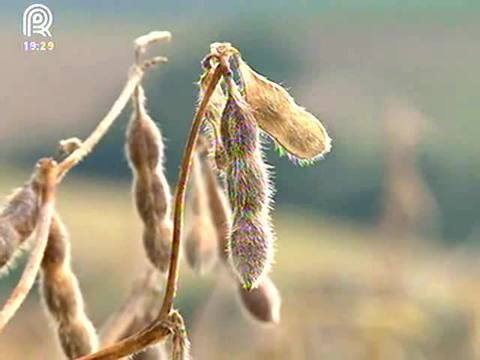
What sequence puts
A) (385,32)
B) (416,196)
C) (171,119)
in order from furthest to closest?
(385,32), (171,119), (416,196)

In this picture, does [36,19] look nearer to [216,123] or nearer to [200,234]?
[200,234]

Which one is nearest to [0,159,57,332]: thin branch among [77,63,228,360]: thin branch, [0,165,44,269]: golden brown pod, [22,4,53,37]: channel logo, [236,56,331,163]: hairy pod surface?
[0,165,44,269]: golden brown pod

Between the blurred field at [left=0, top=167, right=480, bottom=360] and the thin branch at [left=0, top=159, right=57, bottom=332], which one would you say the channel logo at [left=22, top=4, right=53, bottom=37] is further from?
the thin branch at [left=0, top=159, right=57, bottom=332]

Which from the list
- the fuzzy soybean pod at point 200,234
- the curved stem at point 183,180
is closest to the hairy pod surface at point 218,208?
the fuzzy soybean pod at point 200,234

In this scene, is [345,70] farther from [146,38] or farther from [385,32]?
[146,38]

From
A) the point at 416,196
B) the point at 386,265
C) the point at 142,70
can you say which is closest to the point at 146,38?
the point at 142,70

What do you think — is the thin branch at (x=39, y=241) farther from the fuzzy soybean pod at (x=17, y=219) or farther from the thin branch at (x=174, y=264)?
the thin branch at (x=174, y=264)

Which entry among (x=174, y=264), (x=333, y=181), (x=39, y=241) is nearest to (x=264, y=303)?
(x=39, y=241)
